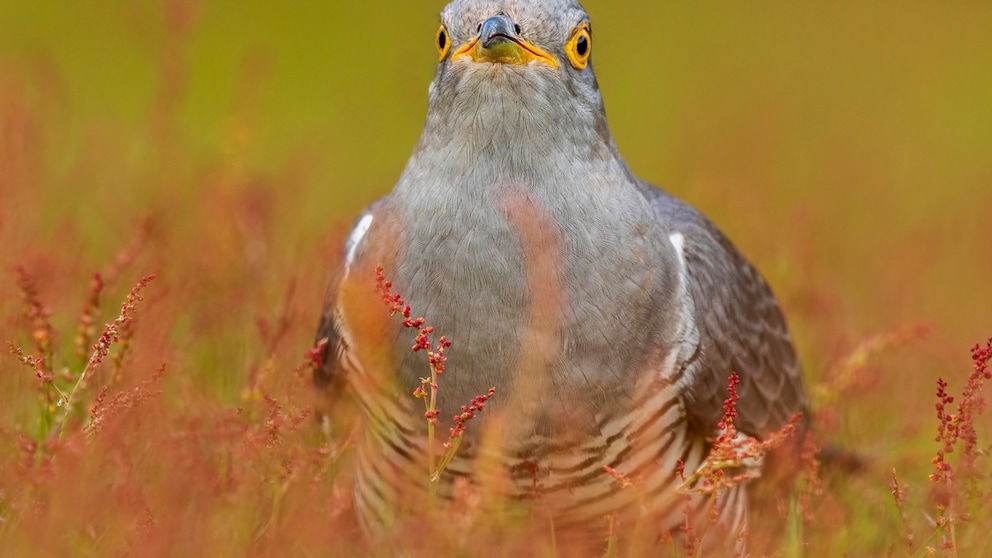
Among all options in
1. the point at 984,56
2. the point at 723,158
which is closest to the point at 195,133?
the point at 723,158

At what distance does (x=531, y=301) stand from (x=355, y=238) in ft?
3.09

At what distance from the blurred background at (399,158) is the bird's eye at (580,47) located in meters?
1.07

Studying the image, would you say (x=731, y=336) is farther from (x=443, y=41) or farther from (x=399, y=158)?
(x=399, y=158)

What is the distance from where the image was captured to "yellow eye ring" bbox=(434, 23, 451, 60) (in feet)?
13.3

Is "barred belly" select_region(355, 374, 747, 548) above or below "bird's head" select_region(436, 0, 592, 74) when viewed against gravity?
below

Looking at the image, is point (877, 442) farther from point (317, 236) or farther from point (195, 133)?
point (195, 133)

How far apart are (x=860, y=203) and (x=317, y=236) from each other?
173 inches

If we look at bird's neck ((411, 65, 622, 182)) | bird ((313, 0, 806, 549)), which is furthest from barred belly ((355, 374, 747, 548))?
bird's neck ((411, 65, 622, 182))

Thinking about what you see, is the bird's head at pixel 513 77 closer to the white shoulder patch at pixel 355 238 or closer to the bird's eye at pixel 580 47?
the bird's eye at pixel 580 47

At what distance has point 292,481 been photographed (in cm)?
348

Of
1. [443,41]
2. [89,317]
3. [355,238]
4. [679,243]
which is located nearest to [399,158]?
[355,238]

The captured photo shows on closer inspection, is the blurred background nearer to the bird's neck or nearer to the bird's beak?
the bird's neck

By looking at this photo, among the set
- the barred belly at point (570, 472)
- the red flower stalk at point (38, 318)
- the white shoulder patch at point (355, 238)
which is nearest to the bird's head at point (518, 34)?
the white shoulder patch at point (355, 238)

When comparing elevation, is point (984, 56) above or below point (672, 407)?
above
